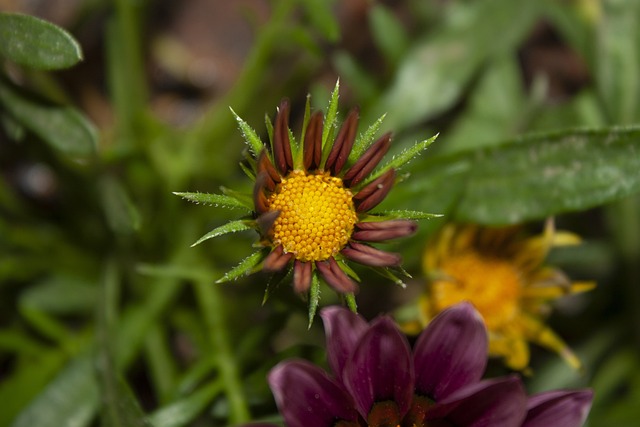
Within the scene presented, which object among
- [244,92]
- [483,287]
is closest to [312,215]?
[483,287]

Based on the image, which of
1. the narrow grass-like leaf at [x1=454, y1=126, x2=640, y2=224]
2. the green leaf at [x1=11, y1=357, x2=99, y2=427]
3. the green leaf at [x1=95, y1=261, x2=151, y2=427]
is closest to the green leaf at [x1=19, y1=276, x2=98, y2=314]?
the green leaf at [x1=95, y1=261, x2=151, y2=427]

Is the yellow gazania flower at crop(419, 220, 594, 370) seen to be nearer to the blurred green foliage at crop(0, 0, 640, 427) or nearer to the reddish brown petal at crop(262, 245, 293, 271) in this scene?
the blurred green foliage at crop(0, 0, 640, 427)

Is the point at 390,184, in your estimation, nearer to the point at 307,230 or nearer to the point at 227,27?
the point at 307,230

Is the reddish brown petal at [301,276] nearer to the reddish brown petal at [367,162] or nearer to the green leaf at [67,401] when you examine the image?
the reddish brown petal at [367,162]

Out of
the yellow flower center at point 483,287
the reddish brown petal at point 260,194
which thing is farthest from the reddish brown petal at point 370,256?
the yellow flower center at point 483,287

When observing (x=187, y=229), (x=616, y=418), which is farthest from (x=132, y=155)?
(x=616, y=418)

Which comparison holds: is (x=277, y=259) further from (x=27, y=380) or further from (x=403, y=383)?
(x=27, y=380)
